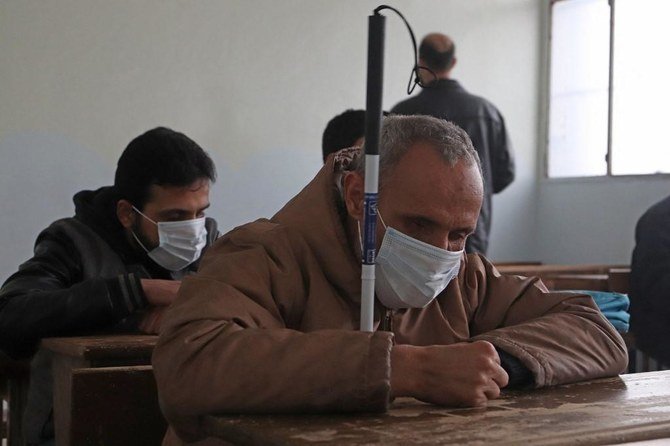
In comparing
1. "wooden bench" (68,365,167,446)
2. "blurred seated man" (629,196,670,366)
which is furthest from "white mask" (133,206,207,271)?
"blurred seated man" (629,196,670,366)

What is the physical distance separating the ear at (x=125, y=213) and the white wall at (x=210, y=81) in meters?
2.99

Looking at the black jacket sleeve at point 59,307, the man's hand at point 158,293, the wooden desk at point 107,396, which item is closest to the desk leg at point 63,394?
the wooden desk at point 107,396

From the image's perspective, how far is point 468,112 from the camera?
5.45 meters

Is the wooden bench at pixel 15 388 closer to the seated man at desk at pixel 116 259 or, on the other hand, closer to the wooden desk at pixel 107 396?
the seated man at desk at pixel 116 259

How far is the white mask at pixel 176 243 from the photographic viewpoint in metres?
2.91

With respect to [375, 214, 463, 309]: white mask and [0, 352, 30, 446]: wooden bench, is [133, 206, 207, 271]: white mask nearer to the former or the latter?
[0, 352, 30, 446]: wooden bench

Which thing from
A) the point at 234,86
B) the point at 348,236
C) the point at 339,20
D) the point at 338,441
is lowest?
the point at 338,441

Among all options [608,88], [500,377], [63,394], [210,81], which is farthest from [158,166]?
[608,88]

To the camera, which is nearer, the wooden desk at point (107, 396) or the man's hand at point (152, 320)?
the wooden desk at point (107, 396)

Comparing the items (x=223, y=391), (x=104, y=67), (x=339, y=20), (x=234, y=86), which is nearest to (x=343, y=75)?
(x=339, y=20)

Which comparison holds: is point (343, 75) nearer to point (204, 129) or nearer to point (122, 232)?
point (204, 129)

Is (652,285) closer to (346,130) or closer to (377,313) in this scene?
(346,130)

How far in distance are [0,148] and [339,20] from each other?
8.40 ft

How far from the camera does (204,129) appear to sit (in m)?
6.35
